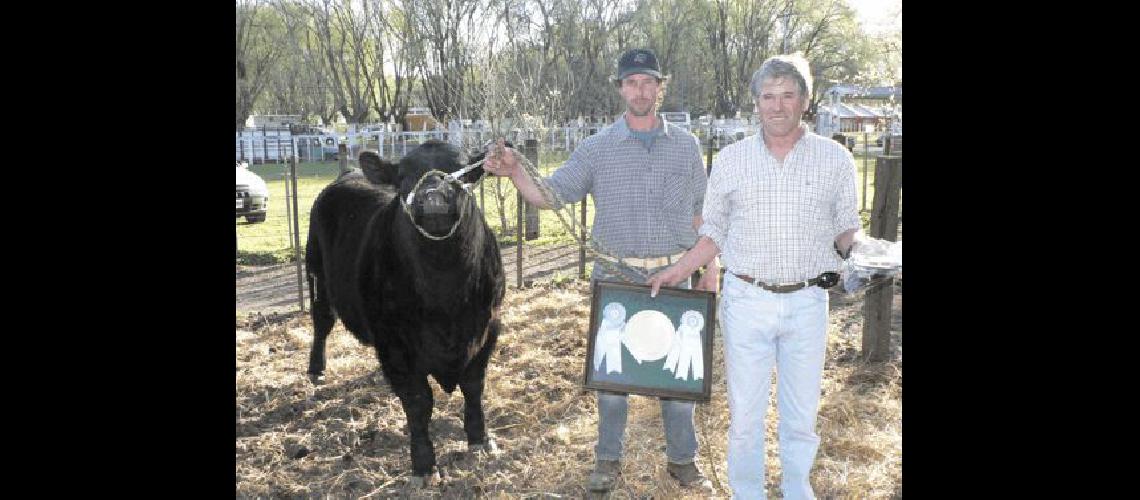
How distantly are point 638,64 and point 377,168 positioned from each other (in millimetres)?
1510

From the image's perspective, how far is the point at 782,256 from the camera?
295 cm

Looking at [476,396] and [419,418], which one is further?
[476,396]

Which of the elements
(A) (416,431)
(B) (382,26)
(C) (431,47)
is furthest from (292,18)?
(A) (416,431)

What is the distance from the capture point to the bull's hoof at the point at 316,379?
221 inches

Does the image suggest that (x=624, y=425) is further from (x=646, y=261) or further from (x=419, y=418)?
(x=419, y=418)

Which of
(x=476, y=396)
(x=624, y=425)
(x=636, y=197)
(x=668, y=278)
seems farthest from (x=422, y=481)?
(x=636, y=197)

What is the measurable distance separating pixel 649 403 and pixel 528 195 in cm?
204

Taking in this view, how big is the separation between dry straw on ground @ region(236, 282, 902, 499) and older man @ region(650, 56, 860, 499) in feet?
1.70

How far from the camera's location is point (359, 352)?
6.32 m

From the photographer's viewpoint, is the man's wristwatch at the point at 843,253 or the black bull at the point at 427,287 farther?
the black bull at the point at 427,287

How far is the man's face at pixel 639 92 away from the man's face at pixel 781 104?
0.84 meters

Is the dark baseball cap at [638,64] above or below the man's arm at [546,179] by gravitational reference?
above

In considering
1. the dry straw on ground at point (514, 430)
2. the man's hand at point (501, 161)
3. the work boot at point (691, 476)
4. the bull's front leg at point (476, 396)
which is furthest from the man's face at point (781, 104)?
the bull's front leg at point (476, 396)

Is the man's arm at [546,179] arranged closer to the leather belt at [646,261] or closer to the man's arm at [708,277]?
the leather belt at [646,261]
